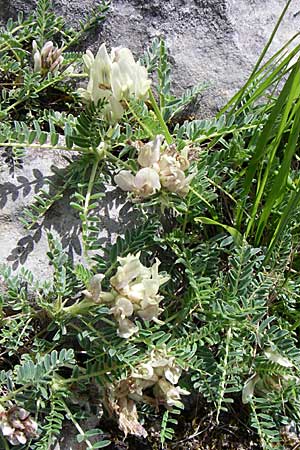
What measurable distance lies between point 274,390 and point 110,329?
46cm

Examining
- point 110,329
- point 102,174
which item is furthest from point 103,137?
point 110,329

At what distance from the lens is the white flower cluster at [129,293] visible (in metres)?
1.67

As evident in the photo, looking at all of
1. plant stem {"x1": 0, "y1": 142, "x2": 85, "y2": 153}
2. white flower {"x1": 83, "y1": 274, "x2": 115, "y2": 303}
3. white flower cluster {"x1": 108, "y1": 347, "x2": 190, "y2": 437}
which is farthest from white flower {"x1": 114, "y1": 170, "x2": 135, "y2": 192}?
white flower cluster {"x1": 108, "y1": 347, "x2": 190, "y2": 437}

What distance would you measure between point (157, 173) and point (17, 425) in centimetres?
66

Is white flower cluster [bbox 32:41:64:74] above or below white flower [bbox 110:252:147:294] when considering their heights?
above

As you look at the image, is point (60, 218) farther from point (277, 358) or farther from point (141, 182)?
point (277, 358)

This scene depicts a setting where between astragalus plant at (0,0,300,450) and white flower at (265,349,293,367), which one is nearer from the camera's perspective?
astragalus plant at (0,0,300,450)

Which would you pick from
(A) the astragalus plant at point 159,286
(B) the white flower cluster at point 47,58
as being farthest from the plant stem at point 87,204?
(B) the white flower cluster at point 47,58

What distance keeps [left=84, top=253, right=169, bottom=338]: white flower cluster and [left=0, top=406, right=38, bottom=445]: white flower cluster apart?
282 mm

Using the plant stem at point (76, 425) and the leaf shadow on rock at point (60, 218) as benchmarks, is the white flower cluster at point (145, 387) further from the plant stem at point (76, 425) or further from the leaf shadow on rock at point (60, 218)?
the leaf shadow on rock at point (60, 218)

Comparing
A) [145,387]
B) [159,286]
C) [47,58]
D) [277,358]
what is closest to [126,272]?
[159,286]

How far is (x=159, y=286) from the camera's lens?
6.13 ft

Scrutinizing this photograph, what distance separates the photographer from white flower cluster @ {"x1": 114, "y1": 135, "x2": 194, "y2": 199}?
1.81 meters

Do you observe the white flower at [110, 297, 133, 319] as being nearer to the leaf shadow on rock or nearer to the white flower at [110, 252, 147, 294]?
the white flower at [110, 252, 147, 294]
